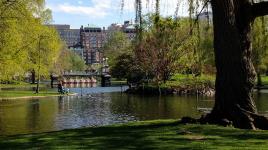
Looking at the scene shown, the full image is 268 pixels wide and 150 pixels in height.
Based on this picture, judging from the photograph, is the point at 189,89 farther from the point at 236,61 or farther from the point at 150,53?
the point at 236,61

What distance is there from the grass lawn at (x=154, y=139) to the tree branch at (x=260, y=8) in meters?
3.60

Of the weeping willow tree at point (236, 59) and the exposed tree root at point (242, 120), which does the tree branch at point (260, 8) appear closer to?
the weeping willow tree at point (236, 59)

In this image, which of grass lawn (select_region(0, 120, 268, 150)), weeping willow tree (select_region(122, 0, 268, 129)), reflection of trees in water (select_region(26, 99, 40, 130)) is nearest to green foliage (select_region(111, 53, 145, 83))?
reflection of trees in water (select_region(26, 99, 40, 130))

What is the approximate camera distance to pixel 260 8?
13852 millimetres

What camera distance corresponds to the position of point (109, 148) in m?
11.0

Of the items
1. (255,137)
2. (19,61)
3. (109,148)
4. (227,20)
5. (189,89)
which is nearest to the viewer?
(109,148)

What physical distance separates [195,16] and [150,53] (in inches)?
2267

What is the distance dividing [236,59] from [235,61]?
7cm

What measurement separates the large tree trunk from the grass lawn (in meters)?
0.88

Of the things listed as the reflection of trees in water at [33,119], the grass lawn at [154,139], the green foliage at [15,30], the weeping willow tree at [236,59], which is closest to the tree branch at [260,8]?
the weeping willow tree at [236,59]

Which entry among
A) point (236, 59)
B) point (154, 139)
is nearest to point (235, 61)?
point (236, 59)

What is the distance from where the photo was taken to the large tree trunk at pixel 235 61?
44.9ft

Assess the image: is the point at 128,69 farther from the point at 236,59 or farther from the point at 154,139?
the point at 154,139

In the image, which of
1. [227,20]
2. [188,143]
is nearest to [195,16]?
[227,20]
